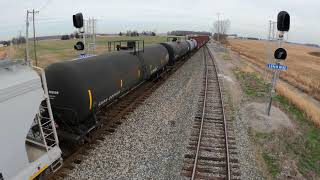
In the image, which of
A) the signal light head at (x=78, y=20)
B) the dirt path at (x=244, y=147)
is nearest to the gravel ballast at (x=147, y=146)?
the dirt path at (x=244, y=147)

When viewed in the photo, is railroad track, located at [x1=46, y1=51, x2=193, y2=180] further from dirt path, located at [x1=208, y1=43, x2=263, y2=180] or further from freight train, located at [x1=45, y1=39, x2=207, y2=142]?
dirt path, located at [x1=208, y1=43, x2=263, y2=180]

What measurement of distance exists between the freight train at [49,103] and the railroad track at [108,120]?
1.59 ft

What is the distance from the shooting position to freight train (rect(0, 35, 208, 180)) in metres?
6.08

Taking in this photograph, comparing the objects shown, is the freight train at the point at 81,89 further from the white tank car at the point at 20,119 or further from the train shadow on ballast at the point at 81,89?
the white tank car at the point at 20,119

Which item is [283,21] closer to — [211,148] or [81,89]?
[211,148]

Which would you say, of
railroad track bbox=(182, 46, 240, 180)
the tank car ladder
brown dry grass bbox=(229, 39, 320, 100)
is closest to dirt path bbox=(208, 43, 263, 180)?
railroad track bbox=(182, 46, 240, 180)

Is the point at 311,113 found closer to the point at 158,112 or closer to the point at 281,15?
the point at 281,15

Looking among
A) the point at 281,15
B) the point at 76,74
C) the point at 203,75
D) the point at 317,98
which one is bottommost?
the point at 317,98

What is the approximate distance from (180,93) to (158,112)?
4.44m

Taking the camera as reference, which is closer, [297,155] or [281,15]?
[297,155]

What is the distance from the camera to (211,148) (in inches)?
419

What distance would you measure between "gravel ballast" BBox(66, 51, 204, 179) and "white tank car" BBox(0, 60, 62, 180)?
157cm

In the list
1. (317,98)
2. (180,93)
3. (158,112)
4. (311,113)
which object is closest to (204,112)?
(158,112)

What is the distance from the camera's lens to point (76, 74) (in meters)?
8.70
